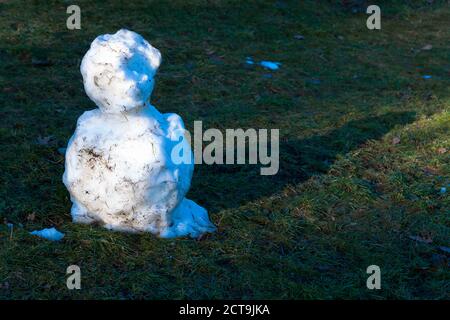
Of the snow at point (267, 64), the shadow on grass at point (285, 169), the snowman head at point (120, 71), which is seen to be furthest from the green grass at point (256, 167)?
the snowman head at point (120, 71)

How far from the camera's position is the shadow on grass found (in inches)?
209

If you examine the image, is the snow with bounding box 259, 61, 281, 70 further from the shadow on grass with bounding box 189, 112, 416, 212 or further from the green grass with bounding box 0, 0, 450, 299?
the shadow on grass with bounding box 189, 112, 416, 212

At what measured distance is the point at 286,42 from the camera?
393 inches

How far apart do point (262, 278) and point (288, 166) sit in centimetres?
195

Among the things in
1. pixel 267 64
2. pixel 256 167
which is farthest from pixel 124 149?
pixel 267 64

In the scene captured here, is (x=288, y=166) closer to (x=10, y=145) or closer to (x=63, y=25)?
(x=10, y=145)

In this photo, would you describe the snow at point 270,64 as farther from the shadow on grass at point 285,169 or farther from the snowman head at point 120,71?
the snowman head at point 120,71

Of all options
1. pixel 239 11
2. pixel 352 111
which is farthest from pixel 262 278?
pixel 239 11

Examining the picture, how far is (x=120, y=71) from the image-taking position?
413 centimetres

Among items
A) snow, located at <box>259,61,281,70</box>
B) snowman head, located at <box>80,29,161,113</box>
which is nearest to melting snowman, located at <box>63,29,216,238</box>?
snowman head, located at <box>80,29,161,113</box>

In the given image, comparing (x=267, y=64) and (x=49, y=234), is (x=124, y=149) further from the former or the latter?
(x=267, y=64)

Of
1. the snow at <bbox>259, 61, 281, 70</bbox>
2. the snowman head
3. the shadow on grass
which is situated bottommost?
the shadow on grass

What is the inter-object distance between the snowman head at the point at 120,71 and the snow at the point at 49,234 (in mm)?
915

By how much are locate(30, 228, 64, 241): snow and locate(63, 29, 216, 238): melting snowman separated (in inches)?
8.6
